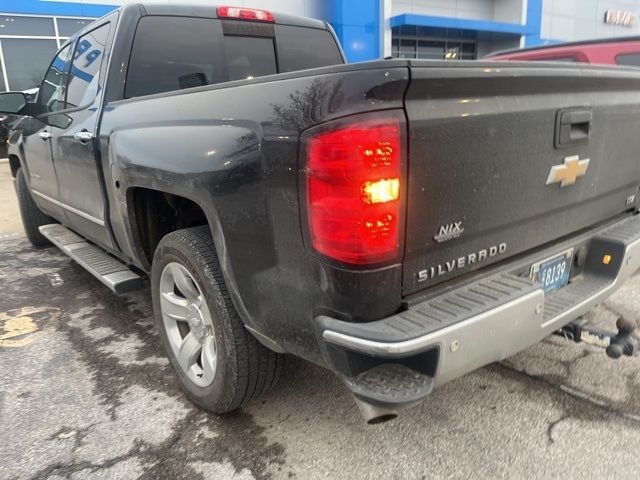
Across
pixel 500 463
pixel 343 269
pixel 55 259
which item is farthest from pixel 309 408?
pixel 55 259

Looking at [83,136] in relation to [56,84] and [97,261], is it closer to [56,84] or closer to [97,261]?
[97,261]

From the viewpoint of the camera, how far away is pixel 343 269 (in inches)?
64.9

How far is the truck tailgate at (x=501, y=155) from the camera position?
5.47ft

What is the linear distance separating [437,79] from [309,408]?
166 cm

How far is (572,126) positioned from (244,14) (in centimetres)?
237

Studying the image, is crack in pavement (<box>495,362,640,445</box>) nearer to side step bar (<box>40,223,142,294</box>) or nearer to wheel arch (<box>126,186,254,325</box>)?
wheel arch (<box>126,186,254,325</box>)

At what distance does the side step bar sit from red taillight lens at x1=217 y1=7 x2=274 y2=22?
1798 millimetres

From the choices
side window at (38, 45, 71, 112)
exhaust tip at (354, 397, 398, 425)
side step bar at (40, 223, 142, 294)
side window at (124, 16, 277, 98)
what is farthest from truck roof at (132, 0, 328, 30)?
exhaust tip at (354, 397, 398, 425)

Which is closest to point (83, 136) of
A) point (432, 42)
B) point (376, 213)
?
point (376, 213)

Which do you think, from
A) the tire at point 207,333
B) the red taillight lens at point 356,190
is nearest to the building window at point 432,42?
the tire at point 207,333

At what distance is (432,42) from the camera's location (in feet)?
69.9

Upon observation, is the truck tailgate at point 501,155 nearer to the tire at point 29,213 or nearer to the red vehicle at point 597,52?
the red vehicle at point 597,52

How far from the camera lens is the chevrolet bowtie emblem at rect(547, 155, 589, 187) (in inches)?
82.8

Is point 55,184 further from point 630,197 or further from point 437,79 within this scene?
point 630,197
